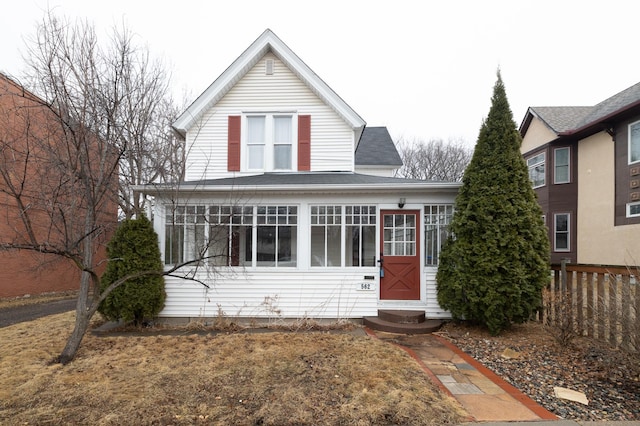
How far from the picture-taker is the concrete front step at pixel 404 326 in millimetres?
6379

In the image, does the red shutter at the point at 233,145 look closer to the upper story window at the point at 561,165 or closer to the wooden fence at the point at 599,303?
the wooden fence at the point at 599,303

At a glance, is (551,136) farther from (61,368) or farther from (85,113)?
(61,368)

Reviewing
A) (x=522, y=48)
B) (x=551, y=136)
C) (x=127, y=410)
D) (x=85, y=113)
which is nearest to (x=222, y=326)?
(x=127, y=410)

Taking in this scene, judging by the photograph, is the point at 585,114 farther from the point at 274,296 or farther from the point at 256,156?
the point at 274,296

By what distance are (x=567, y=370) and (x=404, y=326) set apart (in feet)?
8.69

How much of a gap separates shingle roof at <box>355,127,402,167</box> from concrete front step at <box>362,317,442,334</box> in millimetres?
7529

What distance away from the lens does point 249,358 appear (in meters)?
4.84

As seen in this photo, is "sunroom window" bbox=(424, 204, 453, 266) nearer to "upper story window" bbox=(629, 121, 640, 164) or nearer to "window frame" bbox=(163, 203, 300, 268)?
"window frame" bbox=(163, 203, 300, 268)

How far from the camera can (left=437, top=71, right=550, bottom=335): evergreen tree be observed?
5.78m

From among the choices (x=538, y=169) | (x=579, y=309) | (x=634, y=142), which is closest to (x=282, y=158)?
(x=579, y=309)

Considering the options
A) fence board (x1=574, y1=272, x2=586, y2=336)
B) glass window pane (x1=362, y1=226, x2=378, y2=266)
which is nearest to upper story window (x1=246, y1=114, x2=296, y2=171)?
glass window pane (x1=362, y1=226, x2=378, y2=266)

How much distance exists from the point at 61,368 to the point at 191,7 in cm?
1054

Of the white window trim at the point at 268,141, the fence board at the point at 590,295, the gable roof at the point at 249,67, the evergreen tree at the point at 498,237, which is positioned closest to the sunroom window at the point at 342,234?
the evergreen tree at the point at 498,237

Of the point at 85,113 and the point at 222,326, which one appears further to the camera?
the point at 222,326
